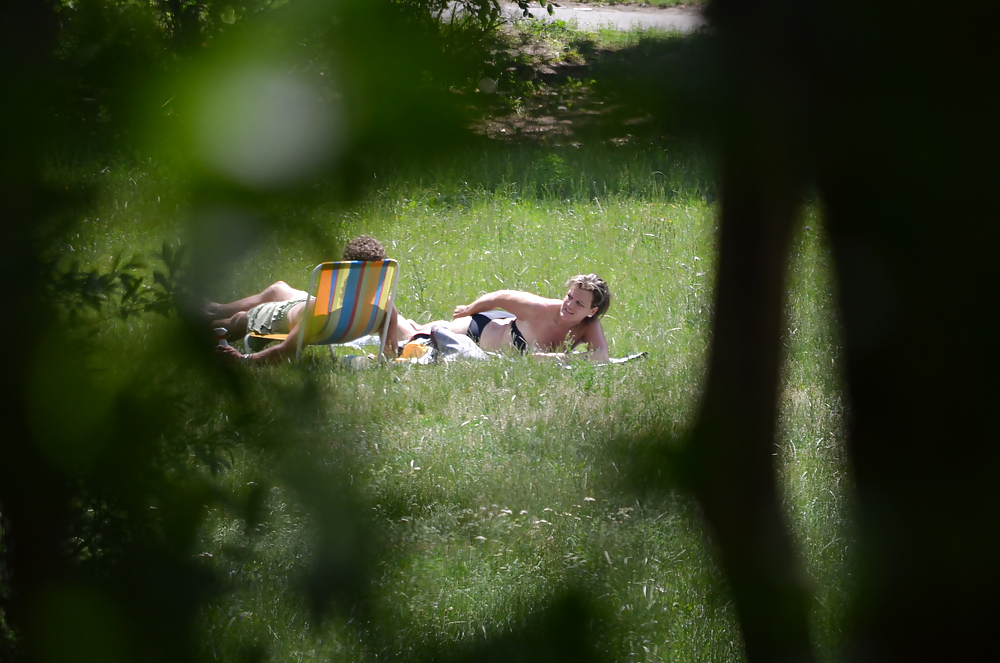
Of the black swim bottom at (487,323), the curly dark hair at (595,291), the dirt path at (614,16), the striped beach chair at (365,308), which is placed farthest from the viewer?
the black swim bottom at (487,323)

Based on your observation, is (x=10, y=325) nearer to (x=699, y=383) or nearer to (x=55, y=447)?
(x=55, y=447)

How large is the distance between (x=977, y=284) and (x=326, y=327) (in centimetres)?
441

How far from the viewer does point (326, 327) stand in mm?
4973

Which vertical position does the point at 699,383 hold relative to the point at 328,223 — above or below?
below

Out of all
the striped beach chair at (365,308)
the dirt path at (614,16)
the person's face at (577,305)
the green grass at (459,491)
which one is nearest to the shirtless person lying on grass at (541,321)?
the person's face at (577,305)

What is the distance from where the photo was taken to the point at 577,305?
18.4ft

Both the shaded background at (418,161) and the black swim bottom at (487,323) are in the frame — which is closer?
the shaded background at (418,161)

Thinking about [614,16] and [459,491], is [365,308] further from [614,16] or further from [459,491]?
[614,16]

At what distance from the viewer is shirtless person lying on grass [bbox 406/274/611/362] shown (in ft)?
18.3

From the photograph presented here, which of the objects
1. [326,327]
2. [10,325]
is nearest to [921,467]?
[10,325]

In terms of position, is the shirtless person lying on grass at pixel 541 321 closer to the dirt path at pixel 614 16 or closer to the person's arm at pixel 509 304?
the person's arm at pixel 509 304

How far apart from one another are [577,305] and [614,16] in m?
5.08

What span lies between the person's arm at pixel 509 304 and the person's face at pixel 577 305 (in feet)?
0.91

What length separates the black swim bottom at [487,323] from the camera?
5.80 m
